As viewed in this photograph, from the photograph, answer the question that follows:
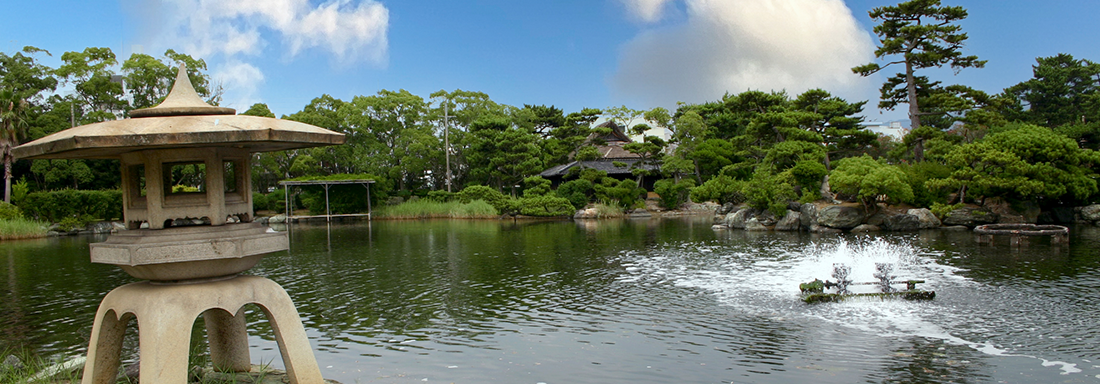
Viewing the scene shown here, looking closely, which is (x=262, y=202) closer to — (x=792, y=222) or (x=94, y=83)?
(x=94, y=83)

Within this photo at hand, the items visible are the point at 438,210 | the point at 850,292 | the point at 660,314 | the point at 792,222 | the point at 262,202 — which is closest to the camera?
the point at 660,314

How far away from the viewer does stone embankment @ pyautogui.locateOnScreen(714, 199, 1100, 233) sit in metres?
19.6

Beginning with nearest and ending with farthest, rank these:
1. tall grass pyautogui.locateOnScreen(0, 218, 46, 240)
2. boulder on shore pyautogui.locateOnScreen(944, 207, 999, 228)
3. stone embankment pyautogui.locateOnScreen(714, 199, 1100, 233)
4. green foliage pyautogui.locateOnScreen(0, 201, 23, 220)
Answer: boulder on shore pyautogui.locateOnScreen(944, 207, 999, 228), stone embankment pyautogui.locateOnScreen(714, 199, 1100, 233), tall grass pyautogui.locateOnScreen(0, 218, 46, 240), green foliage pyautogui.locateOnScreen(0, 201, 23, 220)

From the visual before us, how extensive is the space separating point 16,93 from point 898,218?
34481 millimetres

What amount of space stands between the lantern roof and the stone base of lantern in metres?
1.08

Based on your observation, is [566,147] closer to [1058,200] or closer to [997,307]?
[1058,200]

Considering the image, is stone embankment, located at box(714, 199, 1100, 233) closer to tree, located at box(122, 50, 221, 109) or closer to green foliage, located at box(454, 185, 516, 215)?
green foliage, located at box(454, 185, 516, 215)

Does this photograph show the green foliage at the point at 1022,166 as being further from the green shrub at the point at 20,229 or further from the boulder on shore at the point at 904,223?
the green shrub at the point at 20,229

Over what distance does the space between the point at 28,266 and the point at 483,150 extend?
877 inches

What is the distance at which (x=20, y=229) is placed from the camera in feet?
76.8

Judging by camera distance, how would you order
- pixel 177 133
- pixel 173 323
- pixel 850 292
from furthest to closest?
1. pixel 850 292
2. pixel 173 323
3. pixel 177 133

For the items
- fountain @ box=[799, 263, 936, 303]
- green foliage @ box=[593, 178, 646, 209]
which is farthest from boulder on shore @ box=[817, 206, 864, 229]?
green foliage @ box=[593, 178, 646, 209]

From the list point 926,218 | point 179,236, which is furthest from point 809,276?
point 926,218

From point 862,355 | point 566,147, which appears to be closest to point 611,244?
point 862,355
